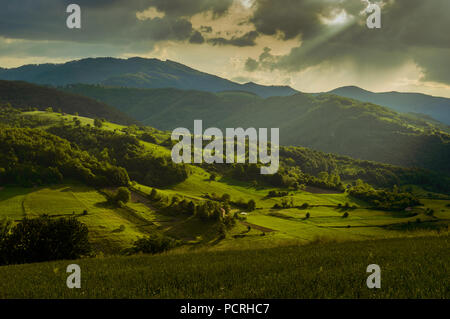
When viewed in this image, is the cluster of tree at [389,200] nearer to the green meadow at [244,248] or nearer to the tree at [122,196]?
the green meadow at [244,248]

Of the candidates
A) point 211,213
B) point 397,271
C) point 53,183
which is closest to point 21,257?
point 397,271

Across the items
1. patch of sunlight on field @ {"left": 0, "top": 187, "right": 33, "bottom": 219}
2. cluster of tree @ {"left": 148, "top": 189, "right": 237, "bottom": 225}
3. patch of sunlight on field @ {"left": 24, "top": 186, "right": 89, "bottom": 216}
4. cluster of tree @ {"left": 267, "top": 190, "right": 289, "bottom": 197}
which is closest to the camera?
patch of sunlight on field @ {"left": 0, "top": 187, "right": 33, "bottom": 219}

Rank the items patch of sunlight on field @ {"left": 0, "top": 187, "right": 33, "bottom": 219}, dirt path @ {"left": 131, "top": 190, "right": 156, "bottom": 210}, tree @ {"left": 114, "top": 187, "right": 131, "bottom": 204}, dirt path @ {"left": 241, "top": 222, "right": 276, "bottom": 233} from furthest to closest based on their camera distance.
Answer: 1. dirt path @ {"left": 131, "top": 190, "right": 156, "bottom": 210}
2. tree @ {"left": 114, "top": 187, "right": 131, "bottom": 204}
3. dirt path @ {"left": 241, "top": 222, "right": 276, "bottom": 233}
4. patch of sunlight on field @ {"left": 0, "top": 187, "right": 33, "bottom": 219}

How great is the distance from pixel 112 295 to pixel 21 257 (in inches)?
1246

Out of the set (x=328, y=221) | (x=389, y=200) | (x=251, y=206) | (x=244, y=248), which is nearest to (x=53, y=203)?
(x=251, y=206)

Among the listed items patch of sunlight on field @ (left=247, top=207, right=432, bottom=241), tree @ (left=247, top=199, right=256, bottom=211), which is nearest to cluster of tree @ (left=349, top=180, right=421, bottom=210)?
patch of sunlight on field @ (left=247, top=207, right=432, bottom=241)

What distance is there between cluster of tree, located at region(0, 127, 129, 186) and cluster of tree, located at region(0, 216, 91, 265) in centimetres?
12050

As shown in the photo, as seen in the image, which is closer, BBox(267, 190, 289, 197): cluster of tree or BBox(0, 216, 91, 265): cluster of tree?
BBox(0, 216, 91, 265): cluster of tree

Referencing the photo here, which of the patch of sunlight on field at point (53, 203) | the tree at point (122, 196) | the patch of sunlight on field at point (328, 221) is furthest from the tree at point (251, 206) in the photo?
the patch of sunlight on field at point (53, 203)

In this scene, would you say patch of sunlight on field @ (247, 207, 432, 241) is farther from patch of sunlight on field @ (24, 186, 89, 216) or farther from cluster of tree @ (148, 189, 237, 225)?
patch of sunlight on field @ (24, 186, 89, 216)

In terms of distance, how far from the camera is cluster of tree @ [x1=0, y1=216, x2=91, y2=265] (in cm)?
3469

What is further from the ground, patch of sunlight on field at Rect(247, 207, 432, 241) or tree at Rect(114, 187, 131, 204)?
tree at Rect(114, 187, 131, 204)

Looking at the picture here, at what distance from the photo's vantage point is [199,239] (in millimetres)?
106812
